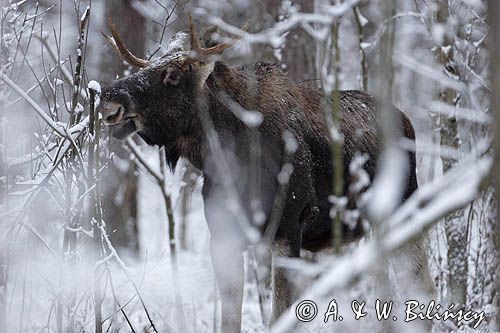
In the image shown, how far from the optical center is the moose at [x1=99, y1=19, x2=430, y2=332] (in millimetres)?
5770

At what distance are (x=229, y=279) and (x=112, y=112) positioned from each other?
162cm

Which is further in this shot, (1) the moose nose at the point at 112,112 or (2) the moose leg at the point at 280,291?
(2) the moose leg at the point at 280,291

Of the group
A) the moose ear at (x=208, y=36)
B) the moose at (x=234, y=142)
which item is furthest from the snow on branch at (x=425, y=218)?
the moose ear at (x=208, y=36)

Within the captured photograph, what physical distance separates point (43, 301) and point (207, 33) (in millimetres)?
3015

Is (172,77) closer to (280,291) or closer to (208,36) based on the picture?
(208,36)

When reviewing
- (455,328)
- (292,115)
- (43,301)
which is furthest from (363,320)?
(43,301)

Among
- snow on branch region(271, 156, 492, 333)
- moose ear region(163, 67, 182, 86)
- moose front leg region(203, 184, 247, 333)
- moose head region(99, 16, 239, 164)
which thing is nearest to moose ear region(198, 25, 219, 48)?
moose head region(99, 16, 239, 164)

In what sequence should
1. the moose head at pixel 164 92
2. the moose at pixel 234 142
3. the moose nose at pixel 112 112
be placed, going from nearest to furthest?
the moose nose at pixel 112 112, the moose head at pixel 164 92, the moose at pixel 234 142

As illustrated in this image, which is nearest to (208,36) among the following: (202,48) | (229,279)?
(202,48)

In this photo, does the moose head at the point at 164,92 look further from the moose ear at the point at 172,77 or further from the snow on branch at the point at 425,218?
the snow on branch at the point at 425,218

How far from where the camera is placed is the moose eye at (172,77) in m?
5.83

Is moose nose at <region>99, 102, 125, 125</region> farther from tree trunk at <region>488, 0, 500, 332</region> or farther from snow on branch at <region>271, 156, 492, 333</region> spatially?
tree trunk at <region>488, 0, 500, 332</region>

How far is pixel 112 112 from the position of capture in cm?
544

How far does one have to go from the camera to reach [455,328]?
6.31 meters
